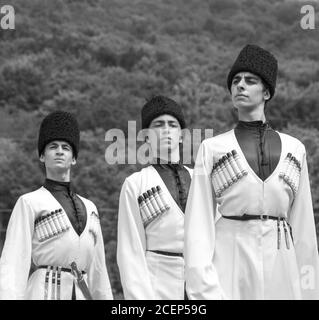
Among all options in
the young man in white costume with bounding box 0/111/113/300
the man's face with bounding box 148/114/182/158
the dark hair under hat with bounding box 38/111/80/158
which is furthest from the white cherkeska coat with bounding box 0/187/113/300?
the man's face with bounding box 148/114/182/158

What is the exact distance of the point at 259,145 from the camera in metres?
5.23

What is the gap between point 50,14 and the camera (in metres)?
30.8

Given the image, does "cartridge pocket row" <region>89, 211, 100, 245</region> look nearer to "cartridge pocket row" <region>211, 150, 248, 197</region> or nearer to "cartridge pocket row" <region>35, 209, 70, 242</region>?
"cartridge pocket row" <region>35, 209, 70, 242</region>

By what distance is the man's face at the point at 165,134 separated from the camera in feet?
22.4

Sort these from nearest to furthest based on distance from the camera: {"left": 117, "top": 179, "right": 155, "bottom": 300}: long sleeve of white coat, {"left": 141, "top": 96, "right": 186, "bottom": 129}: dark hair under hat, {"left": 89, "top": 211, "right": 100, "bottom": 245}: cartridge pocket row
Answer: {"left": 117, "top": 179, "right": 155, "bottom": 300}: long sleeve of white coat, {"left": 89, "top": 211, "right": 100, "bottom": 245}: cartridge pocket row, {"left": 141, "top": 96, "right": 186, "bottom": 129}: dark hair under hat

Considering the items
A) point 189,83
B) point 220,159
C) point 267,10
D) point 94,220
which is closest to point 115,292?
point 94,220

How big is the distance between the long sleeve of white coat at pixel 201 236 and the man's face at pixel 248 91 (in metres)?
0.30

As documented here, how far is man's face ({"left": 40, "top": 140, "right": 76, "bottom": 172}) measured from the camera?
682cm

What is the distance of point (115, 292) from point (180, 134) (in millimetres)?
7452

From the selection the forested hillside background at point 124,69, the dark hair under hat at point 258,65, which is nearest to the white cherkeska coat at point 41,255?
the dark hair under hat at point 258,65

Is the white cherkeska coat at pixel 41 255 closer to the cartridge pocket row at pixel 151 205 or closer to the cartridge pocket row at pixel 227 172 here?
the cartridge pocket row at pixel 151 205

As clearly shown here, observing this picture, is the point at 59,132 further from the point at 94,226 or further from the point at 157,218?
the point at 157,218

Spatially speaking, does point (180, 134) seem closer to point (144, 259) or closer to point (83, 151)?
point (144, 259)

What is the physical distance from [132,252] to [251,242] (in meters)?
1.35
